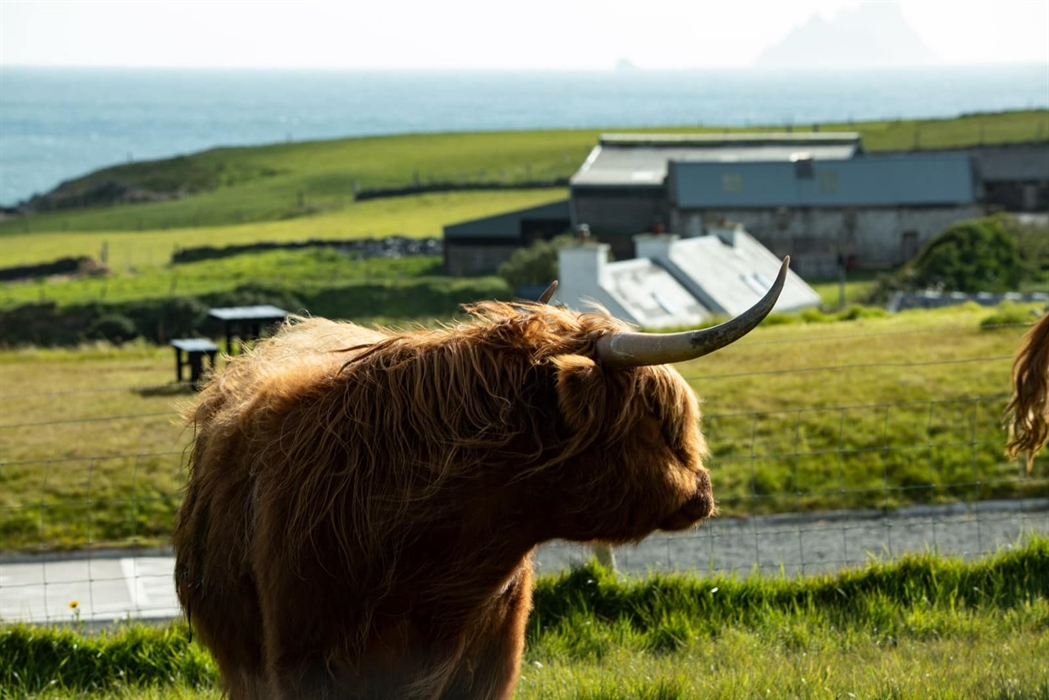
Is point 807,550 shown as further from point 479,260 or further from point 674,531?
point 479,260

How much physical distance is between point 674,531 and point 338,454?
111 cm

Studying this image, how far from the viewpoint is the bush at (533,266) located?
55.0m

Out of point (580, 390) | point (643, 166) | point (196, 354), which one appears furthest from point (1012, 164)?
point (580, 390)

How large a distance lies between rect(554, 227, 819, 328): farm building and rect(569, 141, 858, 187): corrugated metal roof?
3174cm

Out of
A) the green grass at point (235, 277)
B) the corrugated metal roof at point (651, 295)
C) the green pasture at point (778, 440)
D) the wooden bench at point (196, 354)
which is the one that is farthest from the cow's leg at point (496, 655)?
the green grass at point (235, 277)

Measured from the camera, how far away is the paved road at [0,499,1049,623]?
9.20 m

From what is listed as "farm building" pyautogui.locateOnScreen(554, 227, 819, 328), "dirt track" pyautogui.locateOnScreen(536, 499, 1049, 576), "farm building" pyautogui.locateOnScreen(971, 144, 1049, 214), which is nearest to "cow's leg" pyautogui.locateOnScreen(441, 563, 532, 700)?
"dirt track" pyautogui.locateOnScreen(536, 499, 1049, 576)

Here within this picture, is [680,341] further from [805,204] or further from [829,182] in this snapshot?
[829,182]

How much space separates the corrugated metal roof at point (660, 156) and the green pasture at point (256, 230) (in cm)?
739

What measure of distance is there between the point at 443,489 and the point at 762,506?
841 cm

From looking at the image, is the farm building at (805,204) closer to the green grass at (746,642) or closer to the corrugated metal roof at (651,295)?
the corrugated metal roof at (651,295)

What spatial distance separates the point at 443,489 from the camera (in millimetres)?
3775

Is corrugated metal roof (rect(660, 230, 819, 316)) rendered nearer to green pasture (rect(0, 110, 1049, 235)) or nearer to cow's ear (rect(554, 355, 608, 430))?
cow's ear (rect(554, 355, 608, 430))

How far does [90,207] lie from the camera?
106 meters
